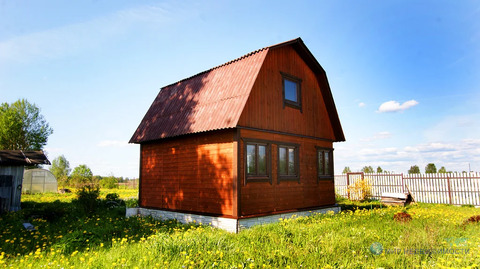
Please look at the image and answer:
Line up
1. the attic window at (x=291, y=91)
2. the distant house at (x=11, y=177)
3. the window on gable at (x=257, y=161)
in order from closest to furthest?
1. the window on gable at (x=257, y=161)
2. the attic window at (x=291, y=91)
3. the distant house at (x=11, y=177)

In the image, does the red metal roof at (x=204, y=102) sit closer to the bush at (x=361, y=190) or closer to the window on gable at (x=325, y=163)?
the window on gable at (x=325, y=163)

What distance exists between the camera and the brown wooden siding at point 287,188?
11.4 m

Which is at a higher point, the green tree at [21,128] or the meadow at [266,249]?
the green tree at [21,128]

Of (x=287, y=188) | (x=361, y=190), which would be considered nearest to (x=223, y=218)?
(x=287, y=188)

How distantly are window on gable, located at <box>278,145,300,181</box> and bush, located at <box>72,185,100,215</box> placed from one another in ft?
31.7

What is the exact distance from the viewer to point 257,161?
11844mm

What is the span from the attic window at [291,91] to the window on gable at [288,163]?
1.92 meters

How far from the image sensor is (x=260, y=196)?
38.5 ft

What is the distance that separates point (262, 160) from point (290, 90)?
3.81 meters

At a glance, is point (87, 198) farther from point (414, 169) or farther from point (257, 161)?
point (414, 169)

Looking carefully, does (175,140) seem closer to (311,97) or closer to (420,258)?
(311,97)

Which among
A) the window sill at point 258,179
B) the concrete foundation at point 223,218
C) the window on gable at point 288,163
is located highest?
the window on gable at point 288,163

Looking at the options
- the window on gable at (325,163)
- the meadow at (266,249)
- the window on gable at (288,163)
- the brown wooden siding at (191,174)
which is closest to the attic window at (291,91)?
the window on gable at (288,163)

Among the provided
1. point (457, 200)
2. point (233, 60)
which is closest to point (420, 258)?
point (233, 60)
